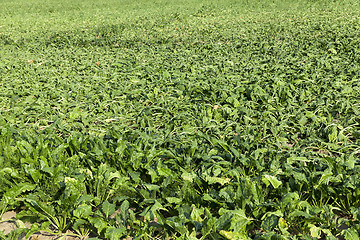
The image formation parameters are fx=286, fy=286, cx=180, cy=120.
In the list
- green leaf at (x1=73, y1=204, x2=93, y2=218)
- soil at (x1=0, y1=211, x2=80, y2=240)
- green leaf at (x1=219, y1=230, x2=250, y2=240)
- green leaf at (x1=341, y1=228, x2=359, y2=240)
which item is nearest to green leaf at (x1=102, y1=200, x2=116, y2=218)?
green leaf at (x1=73, y1=204, x2=93, y2=218)

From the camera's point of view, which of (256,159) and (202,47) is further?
(202,47)

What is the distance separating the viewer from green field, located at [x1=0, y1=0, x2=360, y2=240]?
2418 mm

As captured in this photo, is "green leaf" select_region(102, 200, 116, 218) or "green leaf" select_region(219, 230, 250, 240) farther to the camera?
"green leaf" select_region(102, 200, 116, 218)

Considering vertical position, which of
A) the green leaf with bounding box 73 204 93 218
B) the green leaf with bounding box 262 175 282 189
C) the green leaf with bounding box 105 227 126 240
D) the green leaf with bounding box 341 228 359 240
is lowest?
the green leaf with bounding box 341 228 359 240

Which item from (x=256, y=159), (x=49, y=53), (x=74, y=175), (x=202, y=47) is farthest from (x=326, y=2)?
(x=74, y=175)

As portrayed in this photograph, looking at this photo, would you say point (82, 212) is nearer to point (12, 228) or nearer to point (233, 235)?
point (12, 228)

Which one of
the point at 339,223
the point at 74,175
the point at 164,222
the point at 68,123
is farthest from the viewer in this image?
the point at 68,123

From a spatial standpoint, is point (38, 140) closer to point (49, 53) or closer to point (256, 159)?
point (256, 159)

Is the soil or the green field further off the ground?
the green field

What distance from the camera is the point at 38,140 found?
10.9ft

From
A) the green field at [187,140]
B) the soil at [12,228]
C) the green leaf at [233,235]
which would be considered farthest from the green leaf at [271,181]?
the soil at [12,228]

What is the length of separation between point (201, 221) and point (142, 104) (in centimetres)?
283

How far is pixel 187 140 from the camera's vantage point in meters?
3.54

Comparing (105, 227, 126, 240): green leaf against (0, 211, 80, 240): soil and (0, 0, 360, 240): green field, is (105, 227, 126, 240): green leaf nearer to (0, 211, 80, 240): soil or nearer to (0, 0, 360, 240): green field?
(0, 0, 360, 240): green field
